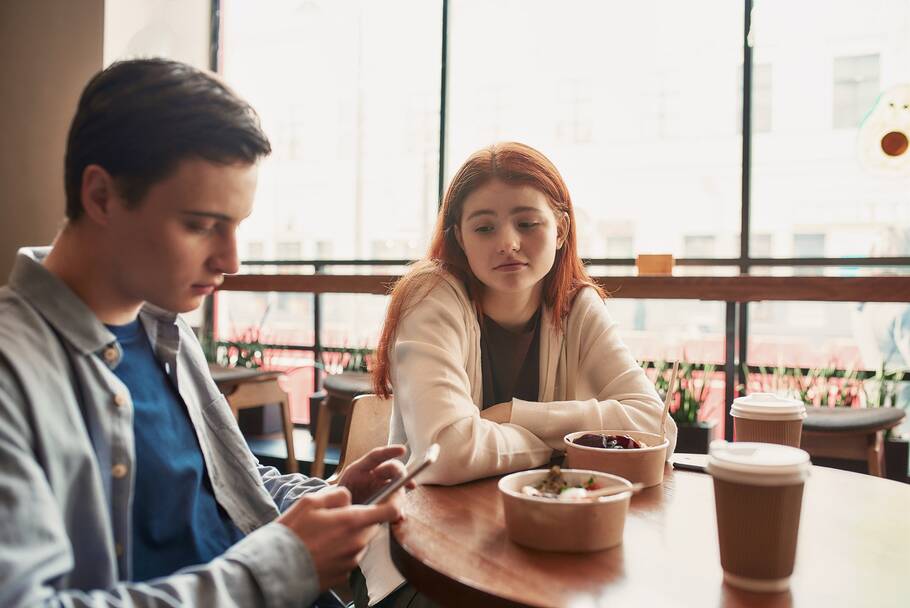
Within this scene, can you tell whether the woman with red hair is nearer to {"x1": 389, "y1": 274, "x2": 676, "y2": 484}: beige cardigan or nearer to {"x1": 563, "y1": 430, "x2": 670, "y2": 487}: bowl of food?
{"x1": 389, "y1": 274, "x2": 676, "y2": 484}: beige cardigan

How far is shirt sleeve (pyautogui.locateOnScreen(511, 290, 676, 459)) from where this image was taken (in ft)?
4.96

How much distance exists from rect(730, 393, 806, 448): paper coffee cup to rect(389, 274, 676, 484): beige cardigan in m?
0.25

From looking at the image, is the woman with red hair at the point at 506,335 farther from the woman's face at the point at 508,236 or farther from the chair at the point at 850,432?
the chair at the point at 850,432

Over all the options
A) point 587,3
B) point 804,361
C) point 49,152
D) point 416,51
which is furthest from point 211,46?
point 804,361

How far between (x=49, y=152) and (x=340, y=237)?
2241 mm

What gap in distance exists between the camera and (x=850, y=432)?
116 inches

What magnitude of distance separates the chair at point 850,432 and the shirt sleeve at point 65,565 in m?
2.56

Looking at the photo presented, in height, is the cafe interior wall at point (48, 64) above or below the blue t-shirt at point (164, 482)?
above

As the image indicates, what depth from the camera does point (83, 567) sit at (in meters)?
0.86

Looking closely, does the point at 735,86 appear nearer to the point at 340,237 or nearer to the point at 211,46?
the point at 340,237

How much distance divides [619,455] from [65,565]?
2.66 feet

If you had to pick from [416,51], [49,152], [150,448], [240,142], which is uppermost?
[416,51]

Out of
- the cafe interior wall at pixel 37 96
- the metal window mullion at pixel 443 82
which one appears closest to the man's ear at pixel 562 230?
the metal window mullion at pixel 443 82

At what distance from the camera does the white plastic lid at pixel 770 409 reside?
131cm
